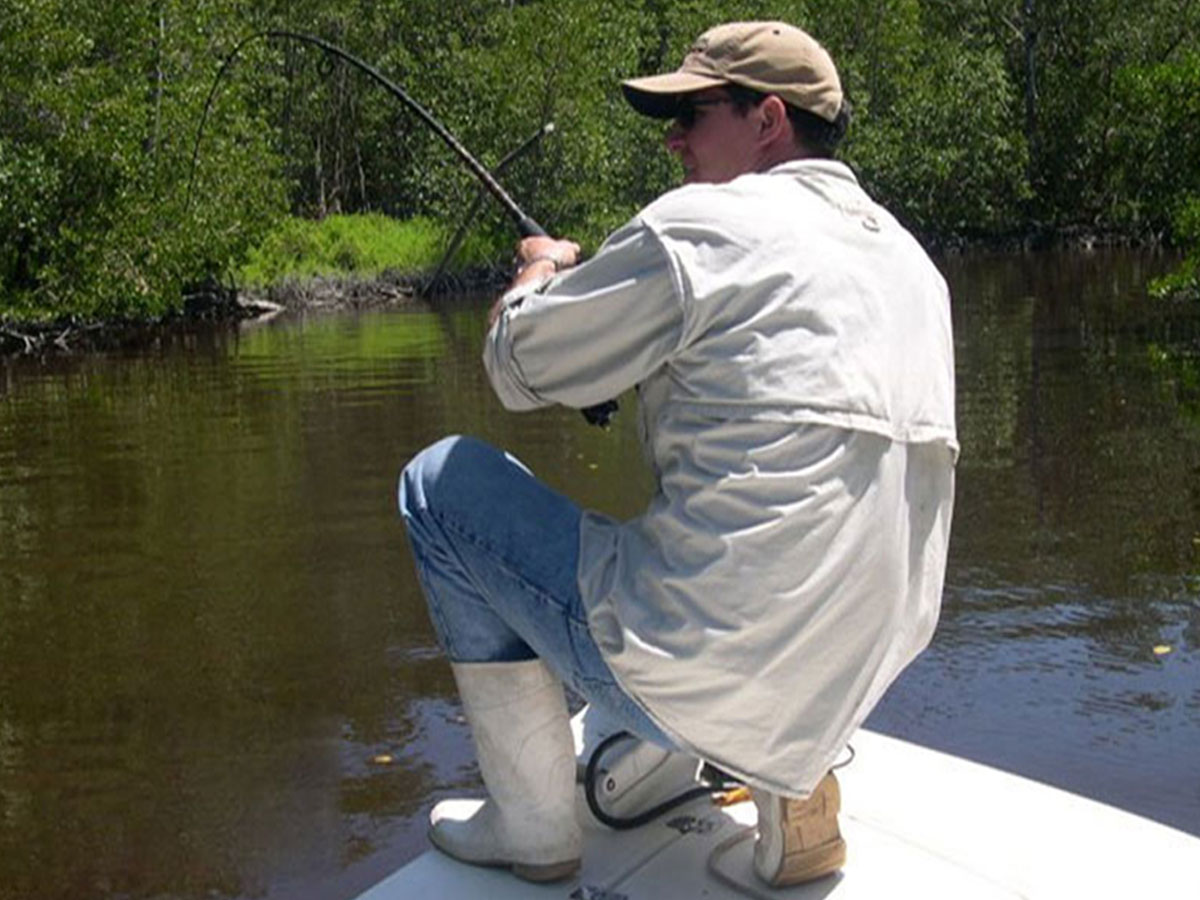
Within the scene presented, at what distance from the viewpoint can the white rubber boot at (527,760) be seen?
2846mm

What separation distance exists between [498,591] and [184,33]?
25.9 m

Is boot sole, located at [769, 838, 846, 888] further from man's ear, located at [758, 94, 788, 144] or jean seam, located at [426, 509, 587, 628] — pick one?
man's ear, located at [758, 94, 788, 144]

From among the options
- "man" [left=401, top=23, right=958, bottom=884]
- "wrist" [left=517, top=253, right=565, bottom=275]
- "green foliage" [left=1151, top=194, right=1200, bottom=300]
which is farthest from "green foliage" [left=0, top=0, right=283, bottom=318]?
"man" [left=401, top=23, right=958, bottom=884]

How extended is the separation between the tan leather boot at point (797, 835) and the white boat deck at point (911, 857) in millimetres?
28

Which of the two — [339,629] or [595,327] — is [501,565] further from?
[339,629]

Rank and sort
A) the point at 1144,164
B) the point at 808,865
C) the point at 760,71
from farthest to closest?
the point at 1144,164, the point at 808,865, the point at 760,71

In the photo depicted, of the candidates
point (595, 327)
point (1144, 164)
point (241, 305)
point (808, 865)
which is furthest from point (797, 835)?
point (1144, 164)

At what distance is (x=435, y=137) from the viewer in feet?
101

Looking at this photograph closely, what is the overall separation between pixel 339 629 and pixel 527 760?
3.77 metres

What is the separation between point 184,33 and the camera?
26.8 meters

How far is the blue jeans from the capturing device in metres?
2.69

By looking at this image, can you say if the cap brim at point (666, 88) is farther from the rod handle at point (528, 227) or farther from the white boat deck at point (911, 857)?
the white boat deck at point (911, 857)

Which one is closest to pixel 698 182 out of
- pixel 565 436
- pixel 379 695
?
pixel 379 695

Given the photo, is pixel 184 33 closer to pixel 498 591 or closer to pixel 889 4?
pixel 889 4
